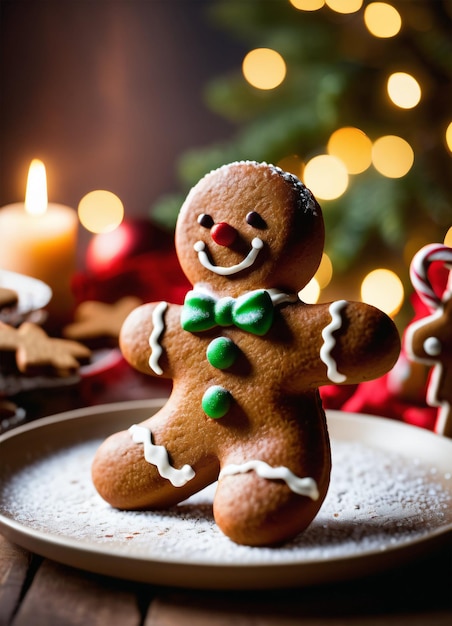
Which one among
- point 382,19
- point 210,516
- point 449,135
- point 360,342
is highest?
point 382,19

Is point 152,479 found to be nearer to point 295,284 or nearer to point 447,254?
point 295,284

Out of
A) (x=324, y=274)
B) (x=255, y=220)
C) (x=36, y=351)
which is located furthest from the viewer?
(x=324, y=274)

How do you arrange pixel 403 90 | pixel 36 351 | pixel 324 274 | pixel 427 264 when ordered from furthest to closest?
pixel 324 274
pixel 403 90
pixel 36 351
pixel 427 264

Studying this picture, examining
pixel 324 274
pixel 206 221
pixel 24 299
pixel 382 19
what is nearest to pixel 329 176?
pixel 324 274

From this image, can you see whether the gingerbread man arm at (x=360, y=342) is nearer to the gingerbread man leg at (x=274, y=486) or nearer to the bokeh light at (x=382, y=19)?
the gingerbread man leg at (x=274, y=486)

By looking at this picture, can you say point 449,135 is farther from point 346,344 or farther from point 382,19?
point 346,344

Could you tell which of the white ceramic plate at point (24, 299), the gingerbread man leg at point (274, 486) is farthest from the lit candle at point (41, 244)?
the gingerbread man leg at point (274, 486)
